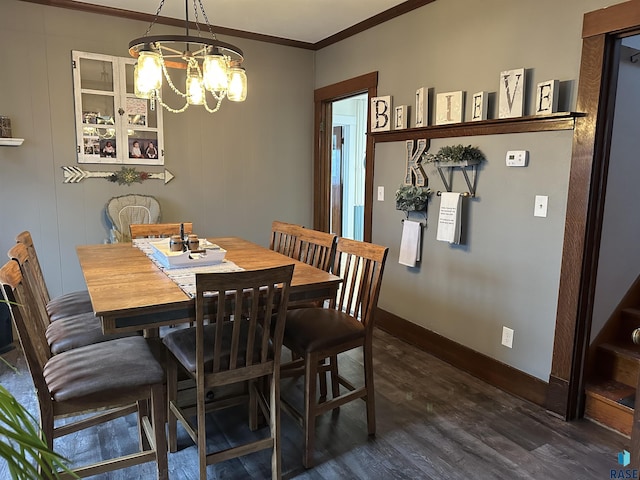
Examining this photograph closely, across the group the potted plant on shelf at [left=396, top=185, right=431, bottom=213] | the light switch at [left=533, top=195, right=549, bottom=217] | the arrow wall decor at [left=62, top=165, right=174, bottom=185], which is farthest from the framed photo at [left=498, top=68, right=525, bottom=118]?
the arrow wall decor at [left=62, top=165, right=174, bottom=185]

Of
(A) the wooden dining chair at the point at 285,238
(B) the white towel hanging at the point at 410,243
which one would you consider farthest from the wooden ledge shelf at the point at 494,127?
(A) the wooden dining chair at the point at 285,238

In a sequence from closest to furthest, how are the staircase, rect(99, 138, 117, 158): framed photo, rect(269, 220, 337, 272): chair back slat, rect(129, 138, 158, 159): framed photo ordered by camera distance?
the staircase < rect(269, 220, 337, 272): chair back slat < rect(99, 138, 117, 158): framed photo < rect(129, 138, 158, 159): framed photo

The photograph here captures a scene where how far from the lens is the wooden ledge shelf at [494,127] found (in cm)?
236

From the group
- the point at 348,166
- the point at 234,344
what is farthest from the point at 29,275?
the point at 348,166

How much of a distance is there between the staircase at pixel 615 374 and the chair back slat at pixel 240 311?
1797 millimetres

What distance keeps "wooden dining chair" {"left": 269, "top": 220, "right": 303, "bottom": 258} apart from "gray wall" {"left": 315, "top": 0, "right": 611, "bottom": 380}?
3.16 ft

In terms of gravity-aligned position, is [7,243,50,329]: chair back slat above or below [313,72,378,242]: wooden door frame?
below

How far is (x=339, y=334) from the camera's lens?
2.13 meters

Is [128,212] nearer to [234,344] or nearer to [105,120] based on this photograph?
[105,120]

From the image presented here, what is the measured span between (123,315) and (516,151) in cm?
224

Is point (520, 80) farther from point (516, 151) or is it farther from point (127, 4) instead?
point (127, 4)

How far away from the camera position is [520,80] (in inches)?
99.7

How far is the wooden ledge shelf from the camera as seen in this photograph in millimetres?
2358

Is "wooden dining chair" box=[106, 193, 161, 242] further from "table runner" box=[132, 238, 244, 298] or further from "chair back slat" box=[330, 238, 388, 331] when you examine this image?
"chair back slat" box=[330, 238, 388, 331]
